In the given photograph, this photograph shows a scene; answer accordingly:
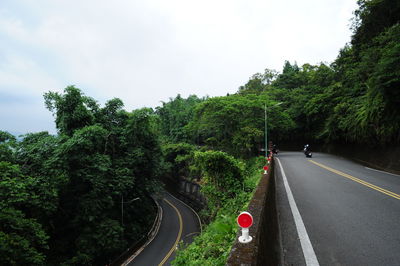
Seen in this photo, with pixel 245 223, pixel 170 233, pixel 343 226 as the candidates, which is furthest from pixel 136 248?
pixel 245 223

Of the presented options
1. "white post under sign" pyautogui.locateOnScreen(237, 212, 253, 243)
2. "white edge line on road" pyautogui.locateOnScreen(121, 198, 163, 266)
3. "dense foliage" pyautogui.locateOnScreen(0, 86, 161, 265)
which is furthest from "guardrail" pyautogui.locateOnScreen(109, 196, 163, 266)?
"white post under sign" pyautogui.locateOnScreen(237, 212, 253, 243)

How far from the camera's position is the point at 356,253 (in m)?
3.41

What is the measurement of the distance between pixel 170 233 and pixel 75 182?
12.4 metres

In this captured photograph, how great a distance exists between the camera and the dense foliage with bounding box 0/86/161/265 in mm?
9719

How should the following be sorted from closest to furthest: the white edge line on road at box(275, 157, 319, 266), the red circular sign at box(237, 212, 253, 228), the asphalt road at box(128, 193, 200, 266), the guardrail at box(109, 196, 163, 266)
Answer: the red circular sign at box(237, 212, 253, 228), the white edge line on road at box(275, 157, 319, 266), the guardrail at box(109, 196, 163, 266), the asphalt road at box(128, 193, 200, 266)

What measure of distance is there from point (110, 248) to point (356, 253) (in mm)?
15947

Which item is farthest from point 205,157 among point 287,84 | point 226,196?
point 287,84

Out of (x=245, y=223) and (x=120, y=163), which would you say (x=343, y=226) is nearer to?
(x=245, y=223)

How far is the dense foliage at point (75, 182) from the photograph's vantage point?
31.9 ft

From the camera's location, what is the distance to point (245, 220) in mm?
2578

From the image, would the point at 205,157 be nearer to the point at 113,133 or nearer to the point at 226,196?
the point at 226,196

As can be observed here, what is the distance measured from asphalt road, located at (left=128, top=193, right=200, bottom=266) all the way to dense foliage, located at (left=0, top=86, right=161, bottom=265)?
208 centimetres

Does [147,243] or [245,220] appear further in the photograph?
[147,243]

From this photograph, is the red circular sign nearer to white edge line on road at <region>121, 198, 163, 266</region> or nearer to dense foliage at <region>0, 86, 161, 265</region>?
dense foliage at <region>0, 86, 161, 265</region>
